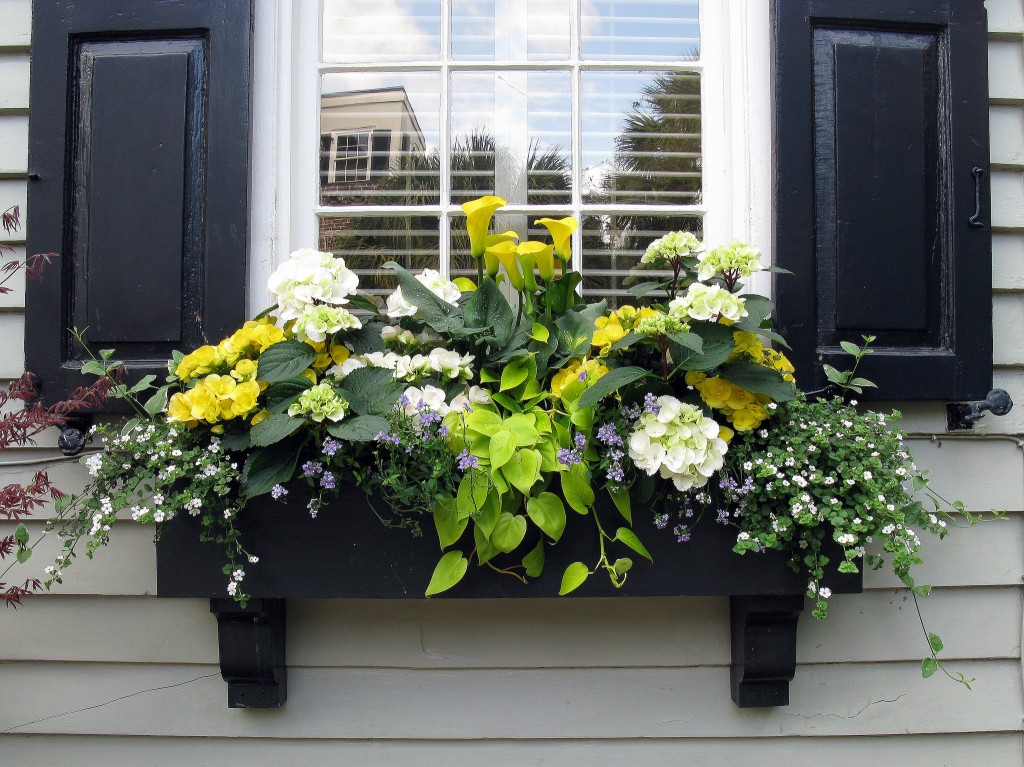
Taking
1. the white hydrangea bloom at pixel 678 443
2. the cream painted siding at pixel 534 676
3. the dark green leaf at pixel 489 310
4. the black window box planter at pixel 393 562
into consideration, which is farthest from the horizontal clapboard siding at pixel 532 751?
the dark green leaf at pixel 489 310

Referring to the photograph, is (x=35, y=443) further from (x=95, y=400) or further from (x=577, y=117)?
(x=577, y=117)

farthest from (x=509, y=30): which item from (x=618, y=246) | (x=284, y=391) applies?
(x=284, y=391)

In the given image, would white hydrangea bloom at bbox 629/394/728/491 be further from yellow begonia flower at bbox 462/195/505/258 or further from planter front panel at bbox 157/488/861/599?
yellow begonia flower at bbox 462/195/505/258

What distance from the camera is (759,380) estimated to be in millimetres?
1288

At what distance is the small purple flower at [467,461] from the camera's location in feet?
3.98

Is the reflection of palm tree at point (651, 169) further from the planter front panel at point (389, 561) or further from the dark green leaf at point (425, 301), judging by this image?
the planter front panel at point (389, 561)

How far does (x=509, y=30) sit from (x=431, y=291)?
0.78 metres

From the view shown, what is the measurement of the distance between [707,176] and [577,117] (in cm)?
34

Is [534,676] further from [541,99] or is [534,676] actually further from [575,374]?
[541,99]

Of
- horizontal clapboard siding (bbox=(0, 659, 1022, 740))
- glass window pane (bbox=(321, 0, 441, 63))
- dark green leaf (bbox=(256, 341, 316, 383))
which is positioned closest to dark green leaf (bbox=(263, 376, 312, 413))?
dark green leaf (bbox=(256, 341, 316, 383))

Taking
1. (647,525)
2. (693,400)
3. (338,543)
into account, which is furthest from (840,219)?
(338,543)

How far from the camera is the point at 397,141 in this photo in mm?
1744

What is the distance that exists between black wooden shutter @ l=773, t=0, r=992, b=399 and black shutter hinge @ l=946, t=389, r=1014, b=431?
3 centimetres

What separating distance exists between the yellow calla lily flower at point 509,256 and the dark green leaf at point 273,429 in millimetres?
489
